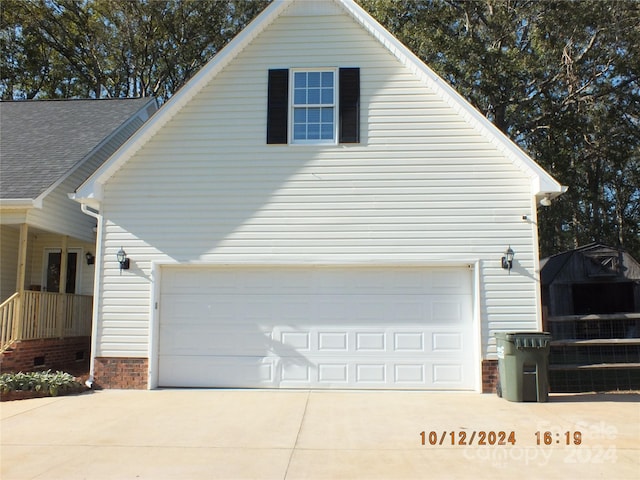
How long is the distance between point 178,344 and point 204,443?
4.06 meters

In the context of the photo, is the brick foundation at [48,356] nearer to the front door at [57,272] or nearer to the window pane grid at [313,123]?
the front door at [57,272]

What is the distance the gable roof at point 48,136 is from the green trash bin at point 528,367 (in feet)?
31.4

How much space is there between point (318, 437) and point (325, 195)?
15.8 feet

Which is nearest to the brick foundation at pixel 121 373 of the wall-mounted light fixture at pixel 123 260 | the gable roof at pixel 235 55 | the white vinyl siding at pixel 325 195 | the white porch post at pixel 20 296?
the white vinyl siding at pixel 325 195

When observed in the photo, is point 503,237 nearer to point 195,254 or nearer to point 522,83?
point 195,254

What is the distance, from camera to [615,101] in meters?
20.3

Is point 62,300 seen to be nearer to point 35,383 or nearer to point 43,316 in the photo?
point 43,316

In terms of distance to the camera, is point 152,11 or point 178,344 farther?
point 152,11

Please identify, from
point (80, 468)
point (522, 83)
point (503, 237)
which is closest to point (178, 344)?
point (80, 468)

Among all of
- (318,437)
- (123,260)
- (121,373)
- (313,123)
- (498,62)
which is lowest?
(318,437)

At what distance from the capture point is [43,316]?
1184 cm

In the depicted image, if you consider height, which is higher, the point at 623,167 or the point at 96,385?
the point at 623,167

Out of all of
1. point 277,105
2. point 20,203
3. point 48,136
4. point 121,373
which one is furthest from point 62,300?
point 277,105

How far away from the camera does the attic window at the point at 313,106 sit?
10.3 meters
